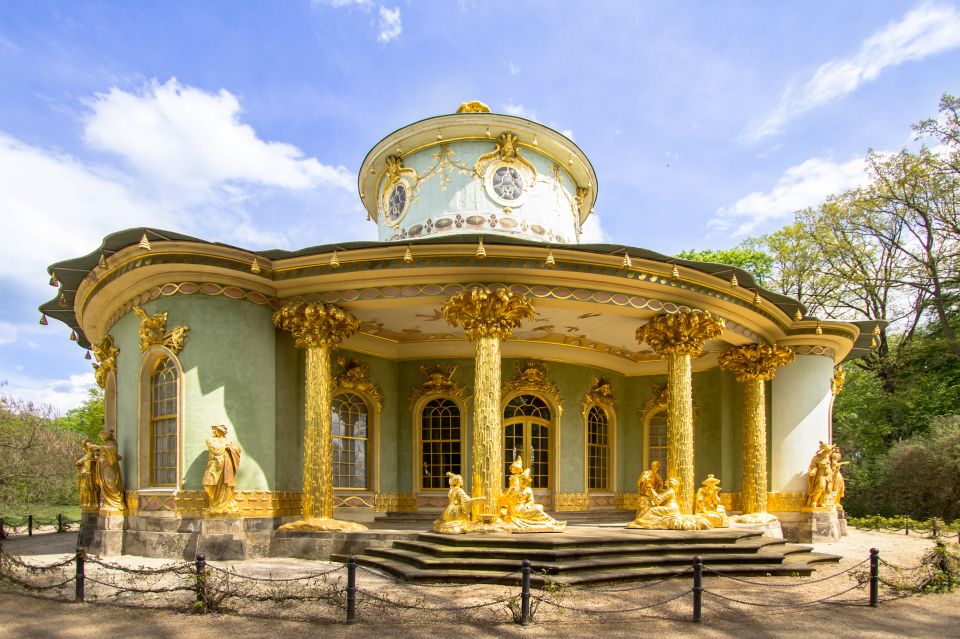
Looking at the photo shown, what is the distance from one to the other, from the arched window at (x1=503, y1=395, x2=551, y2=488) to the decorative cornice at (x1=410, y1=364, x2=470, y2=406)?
1163 millimetres

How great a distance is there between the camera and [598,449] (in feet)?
59.4

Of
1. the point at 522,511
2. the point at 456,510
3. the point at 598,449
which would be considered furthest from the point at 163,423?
the point at 598,449

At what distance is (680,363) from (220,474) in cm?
804

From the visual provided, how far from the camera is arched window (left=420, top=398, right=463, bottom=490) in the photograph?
16.4 meters

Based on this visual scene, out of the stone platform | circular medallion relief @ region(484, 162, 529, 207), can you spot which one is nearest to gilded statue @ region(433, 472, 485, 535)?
the stone platform

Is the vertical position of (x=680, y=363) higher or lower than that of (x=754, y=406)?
higher

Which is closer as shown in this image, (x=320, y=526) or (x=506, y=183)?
(x=320, y=526)

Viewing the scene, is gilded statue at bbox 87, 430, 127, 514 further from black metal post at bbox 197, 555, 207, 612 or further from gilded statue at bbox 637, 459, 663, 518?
gilded statue at bbox 637, 459, 663, 518

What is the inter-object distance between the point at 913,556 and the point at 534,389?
25.7 feet

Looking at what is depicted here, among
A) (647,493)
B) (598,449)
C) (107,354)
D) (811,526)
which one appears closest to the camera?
(647,493)

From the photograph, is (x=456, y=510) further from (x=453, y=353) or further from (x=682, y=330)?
(x=453, y=353)

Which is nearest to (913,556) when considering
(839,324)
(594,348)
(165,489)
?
(839,324)

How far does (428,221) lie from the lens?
15680 millimetres

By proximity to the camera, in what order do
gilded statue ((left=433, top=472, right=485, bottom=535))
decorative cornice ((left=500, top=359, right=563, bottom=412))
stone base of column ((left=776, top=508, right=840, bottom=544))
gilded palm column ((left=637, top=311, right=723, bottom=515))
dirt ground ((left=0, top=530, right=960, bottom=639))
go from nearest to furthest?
dirt ground ((left=0, top=530, right=960, bottom=639)) < gilded statue ((left=433, top=472, right=485, bottom=535)) < gilded palm column ((left=637, top=311, right=723, bottom=515)) < stone base of column ((left=776, top=508, right=840, bottom=544)) < decorative cornice ((left=500, top=359, right=563, bottom=412))
